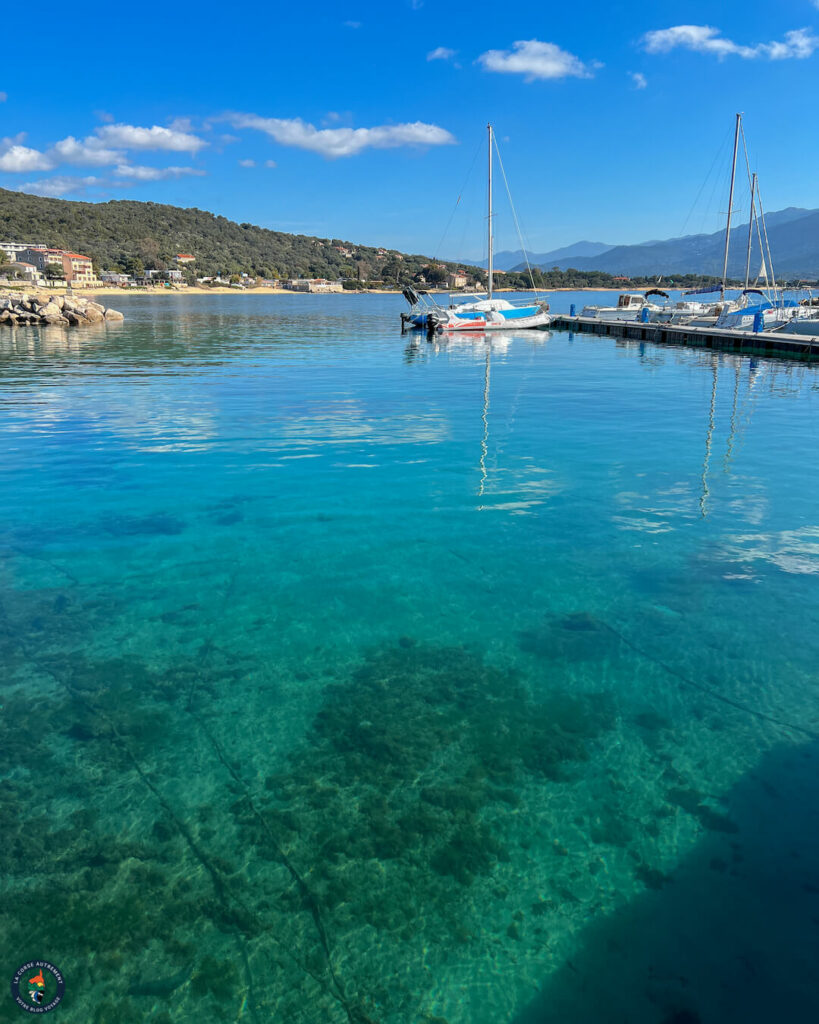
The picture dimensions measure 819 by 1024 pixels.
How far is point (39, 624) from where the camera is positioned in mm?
6684

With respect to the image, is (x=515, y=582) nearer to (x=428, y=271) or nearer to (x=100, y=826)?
(x=100, y=826)

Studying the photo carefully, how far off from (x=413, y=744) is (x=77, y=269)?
548ft

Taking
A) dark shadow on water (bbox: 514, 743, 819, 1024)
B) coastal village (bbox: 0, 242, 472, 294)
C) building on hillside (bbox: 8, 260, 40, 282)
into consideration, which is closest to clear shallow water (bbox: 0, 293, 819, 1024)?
dark shadow on water (bbox: 514, 743, 819, 1024)

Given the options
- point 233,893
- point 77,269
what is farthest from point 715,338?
point 77,269

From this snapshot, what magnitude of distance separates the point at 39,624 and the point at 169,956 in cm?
439

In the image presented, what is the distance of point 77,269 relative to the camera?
144375mm

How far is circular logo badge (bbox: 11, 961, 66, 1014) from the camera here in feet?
10.1

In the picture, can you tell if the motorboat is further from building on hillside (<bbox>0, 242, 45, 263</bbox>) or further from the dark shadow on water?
building on hillside (<bbox>0, 242, 45, 263</bbox>)

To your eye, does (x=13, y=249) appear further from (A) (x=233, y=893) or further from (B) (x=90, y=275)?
(A) (x=233, y=893)

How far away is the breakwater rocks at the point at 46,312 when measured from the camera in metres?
50.7

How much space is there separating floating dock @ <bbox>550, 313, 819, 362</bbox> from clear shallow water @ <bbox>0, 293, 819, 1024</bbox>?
27061mm

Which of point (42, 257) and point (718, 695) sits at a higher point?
point (42, 257)

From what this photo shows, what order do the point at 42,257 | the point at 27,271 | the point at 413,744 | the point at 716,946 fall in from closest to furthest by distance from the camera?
the point at 716,946
the point at 413,744
the point at 27,271
the point at 42,257

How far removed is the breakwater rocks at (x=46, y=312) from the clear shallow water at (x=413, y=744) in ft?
154
